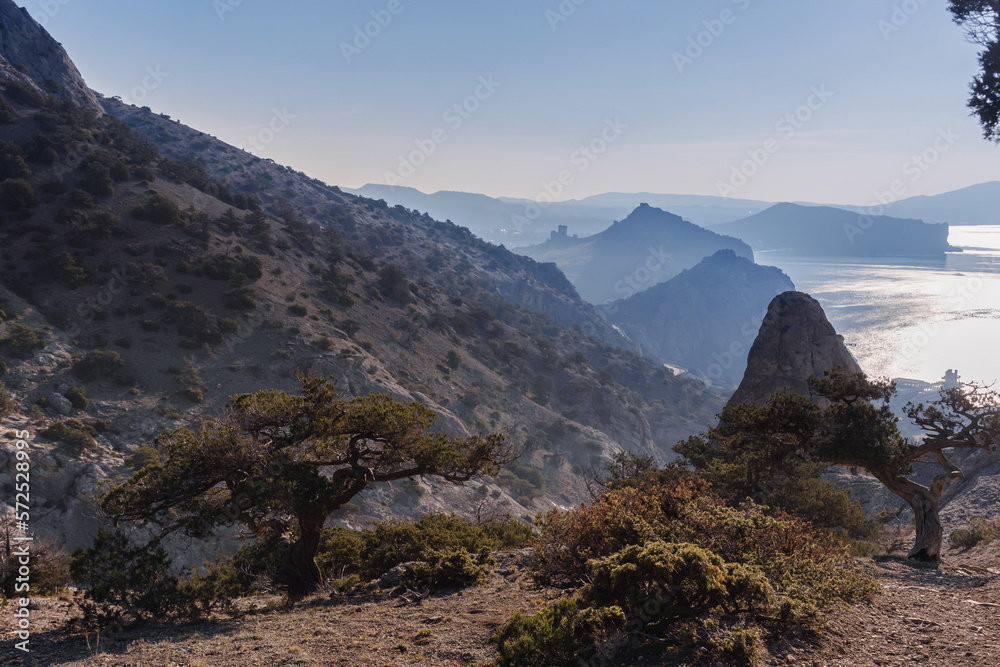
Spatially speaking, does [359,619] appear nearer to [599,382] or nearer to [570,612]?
[570,612]

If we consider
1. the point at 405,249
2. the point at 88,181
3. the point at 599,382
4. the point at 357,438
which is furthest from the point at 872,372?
the point at 88,181

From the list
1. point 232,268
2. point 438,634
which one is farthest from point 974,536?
point 232,268

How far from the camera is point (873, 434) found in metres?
14.0

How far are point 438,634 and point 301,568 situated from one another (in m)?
5.80

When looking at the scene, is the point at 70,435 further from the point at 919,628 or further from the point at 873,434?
the point at 873,434

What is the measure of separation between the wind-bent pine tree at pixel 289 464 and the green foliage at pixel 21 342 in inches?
1262

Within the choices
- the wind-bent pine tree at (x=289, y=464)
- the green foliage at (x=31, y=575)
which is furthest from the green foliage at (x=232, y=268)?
the wind-bent pine tree at (x=289, y=464)

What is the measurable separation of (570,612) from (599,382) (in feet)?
270

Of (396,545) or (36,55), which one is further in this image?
(36,55)

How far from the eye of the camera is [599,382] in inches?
3457

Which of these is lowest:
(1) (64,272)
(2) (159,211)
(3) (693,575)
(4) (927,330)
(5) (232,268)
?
(4) (927,330)

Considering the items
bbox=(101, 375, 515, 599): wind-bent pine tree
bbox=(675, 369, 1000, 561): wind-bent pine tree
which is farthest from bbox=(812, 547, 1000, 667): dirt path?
bbox=(101, 375, 515, 599): wind-bent pine tree

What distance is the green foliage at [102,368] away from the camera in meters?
36.3

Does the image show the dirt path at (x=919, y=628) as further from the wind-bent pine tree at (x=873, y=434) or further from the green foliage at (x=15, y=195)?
the green foliage at (x=15, y=195)
